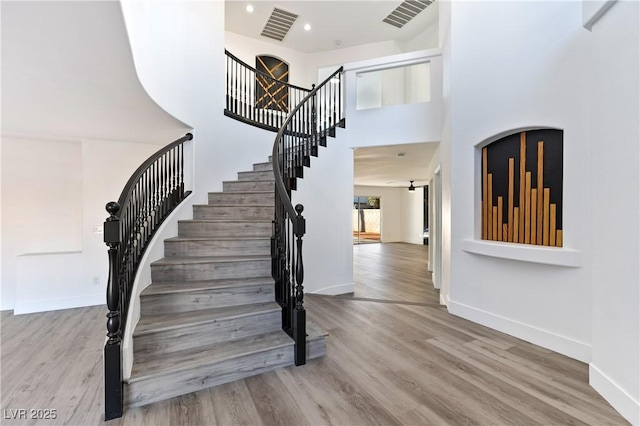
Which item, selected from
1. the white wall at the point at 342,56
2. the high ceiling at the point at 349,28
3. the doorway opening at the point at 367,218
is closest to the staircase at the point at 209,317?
the high ceiling at the point at 349,28

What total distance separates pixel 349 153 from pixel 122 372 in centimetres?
407

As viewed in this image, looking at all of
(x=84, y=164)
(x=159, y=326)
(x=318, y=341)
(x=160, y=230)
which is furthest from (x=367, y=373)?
(x=84, y=164)

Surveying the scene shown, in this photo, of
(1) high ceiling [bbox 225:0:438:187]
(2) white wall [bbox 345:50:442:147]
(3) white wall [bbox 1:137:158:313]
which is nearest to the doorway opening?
(1) high ceiling [bbox 225:0:438:187]

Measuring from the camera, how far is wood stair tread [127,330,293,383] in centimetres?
198

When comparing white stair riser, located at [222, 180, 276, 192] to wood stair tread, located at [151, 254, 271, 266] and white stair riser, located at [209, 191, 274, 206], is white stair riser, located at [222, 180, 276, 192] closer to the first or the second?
white stair riser, located at [209, 191, 274, 206]

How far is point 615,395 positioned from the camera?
1872 mm

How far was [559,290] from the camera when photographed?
2.64 metres

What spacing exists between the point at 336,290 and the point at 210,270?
234cm

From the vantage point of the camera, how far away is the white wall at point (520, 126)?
2.51m

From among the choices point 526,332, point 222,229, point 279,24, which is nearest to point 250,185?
point 222,229

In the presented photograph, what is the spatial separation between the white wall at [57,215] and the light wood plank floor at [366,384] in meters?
0.84

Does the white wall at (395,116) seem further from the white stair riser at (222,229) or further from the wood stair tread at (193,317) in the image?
the wood stair tread at (193,317)

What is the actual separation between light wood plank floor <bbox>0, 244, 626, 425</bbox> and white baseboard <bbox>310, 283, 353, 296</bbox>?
113 centimetres

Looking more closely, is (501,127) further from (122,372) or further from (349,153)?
(122,372)
